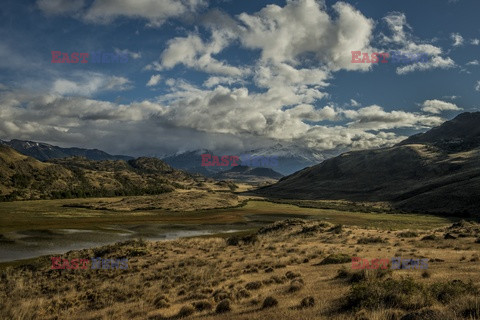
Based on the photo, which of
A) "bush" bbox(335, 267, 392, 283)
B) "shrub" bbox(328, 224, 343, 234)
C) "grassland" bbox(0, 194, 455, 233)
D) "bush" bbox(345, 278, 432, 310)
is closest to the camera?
"bush" bbox(345, 278, 432, 310)

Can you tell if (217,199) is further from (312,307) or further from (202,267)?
(312,307)

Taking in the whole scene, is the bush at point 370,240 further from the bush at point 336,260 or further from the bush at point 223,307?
the bush at point 223,307

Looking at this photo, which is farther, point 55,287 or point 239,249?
point 239,249

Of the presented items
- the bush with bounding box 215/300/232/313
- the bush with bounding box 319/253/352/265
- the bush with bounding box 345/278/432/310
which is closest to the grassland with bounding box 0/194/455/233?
the bush with bounding box 319/253/352/265

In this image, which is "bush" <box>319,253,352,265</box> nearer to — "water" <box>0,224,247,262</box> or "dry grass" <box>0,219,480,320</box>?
"dry grass" <box>0,219,480,320</box>

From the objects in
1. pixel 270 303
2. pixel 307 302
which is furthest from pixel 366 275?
pixel 270 303

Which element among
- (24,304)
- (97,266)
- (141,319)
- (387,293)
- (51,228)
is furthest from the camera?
(51,228)

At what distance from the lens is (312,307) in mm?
16234

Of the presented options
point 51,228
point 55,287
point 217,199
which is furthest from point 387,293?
point 217,199

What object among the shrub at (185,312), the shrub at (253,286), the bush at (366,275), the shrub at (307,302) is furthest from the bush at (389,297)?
the shrub at (185,312)

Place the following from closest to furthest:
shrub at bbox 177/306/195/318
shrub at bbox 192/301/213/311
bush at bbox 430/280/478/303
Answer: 1. bush at bbox 430/280/478/303
2. shrub at bbox 177/306/195/318
3. shrub at bbox 192/301/213/311

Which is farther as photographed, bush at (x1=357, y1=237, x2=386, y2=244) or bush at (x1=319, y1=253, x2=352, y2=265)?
bush at (x1=357, y1=237, x2=386, y2=244)

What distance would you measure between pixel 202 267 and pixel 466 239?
32024 mm

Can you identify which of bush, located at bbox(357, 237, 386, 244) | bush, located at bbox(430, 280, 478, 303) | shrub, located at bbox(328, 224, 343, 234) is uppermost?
bush, located at bbox(430, 280, 478, 303)
